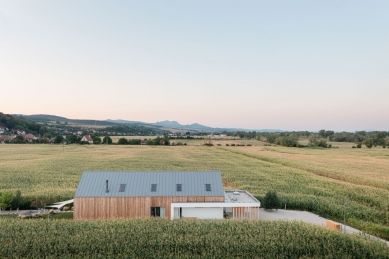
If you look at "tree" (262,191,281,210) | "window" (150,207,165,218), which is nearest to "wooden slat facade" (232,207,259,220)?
"tree" (262,191,281,210)

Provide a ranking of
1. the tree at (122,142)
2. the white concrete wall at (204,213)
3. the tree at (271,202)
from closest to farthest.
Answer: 1. the white concrete wall at (204,213)
2. the tree at (271,202)
3. the tree at (122,142)

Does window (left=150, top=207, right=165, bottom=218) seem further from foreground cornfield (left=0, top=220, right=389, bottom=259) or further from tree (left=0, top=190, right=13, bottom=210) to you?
tree (left=0, top=190, right=13, bottom=210)

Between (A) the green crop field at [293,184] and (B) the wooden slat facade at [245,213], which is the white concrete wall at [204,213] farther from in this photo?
(A) the green crop field at [293,184]

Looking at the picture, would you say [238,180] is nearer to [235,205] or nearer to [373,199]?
[373,199]

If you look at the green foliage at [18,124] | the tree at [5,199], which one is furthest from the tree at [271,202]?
the green foliage at [18,124]

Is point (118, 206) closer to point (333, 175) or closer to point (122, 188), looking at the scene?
point (122, 188)
